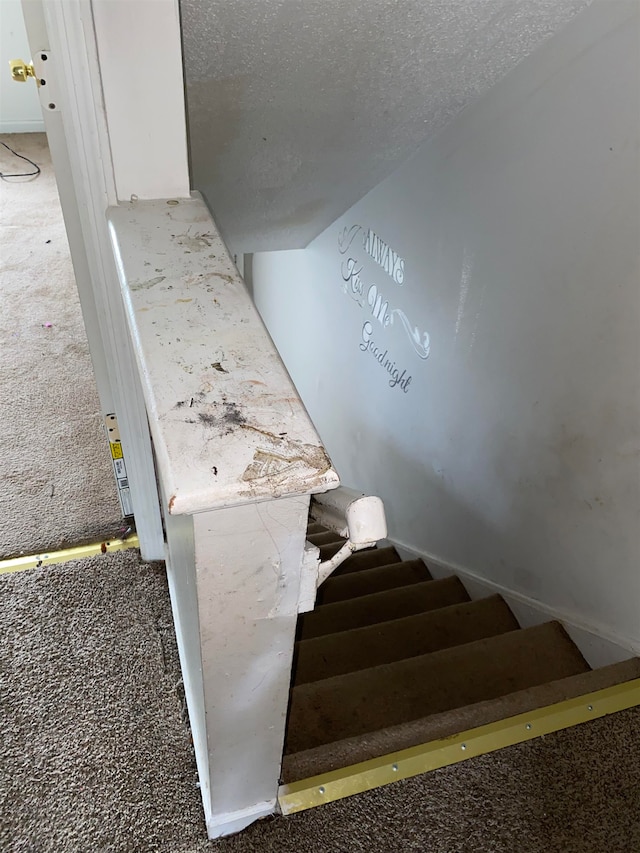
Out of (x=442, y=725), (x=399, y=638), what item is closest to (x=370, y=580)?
(x=399, y=638)

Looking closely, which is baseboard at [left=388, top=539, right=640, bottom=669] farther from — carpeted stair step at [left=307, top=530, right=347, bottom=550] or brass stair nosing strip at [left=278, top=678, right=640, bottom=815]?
carpeted stair step at [left=307, top=530, right=347, bottom=550]

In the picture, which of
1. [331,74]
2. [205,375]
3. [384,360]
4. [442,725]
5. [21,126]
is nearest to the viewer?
[205,375]

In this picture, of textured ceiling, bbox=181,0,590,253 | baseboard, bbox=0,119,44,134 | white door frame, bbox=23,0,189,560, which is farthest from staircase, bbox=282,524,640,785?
baseboard, bbox=0,119,44,134

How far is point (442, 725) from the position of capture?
46.0 inches

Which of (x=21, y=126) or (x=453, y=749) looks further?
(x=21, y=126)

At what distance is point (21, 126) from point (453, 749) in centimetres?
503

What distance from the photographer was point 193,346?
2.34ft

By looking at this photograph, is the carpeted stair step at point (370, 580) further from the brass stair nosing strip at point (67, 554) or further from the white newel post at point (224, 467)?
the white newel post at point (224, 467)

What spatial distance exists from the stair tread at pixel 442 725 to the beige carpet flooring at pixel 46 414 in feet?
2.48

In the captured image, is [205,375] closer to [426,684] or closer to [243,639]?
[243,639]

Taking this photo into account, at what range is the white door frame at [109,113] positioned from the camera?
836 millimetres

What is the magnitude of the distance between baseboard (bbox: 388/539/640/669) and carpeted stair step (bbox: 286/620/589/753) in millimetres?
34

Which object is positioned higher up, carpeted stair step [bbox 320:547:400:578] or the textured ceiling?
the textured ceiling

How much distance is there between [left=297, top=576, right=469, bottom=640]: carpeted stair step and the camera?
6.19 feet
